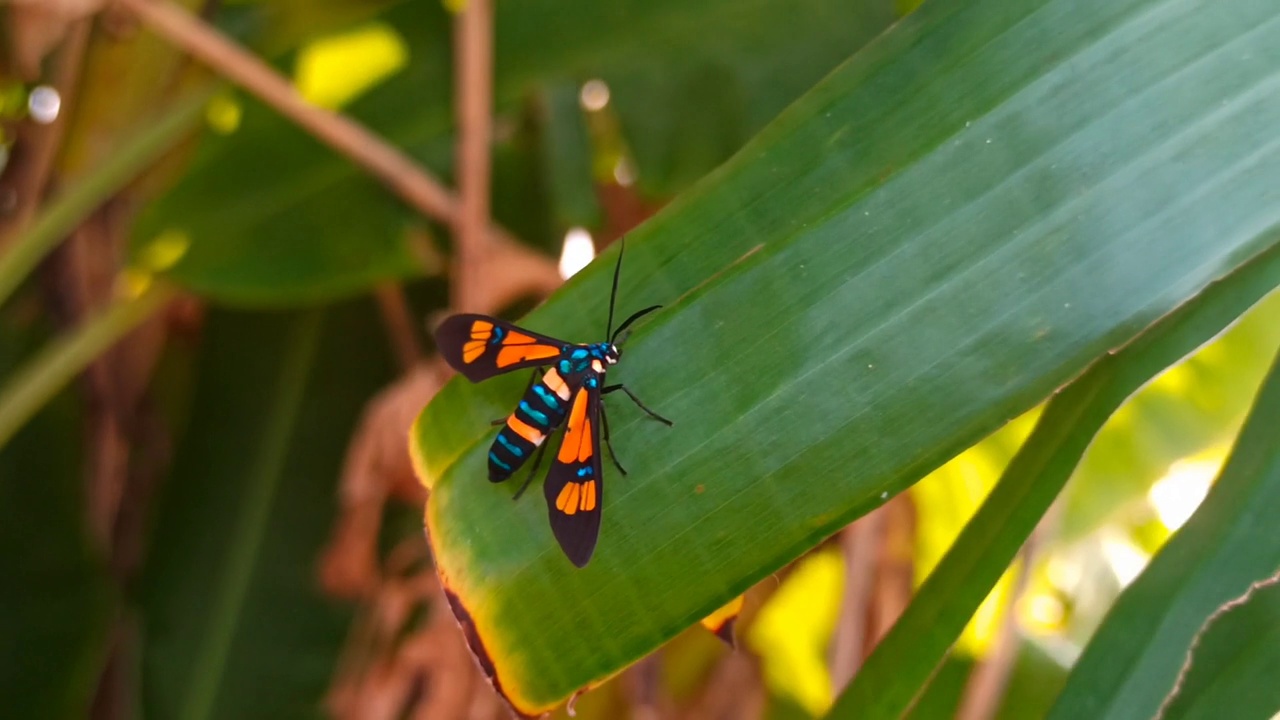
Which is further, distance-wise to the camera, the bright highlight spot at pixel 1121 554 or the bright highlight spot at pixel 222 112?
the bright highlight spot at pixel 1121 554

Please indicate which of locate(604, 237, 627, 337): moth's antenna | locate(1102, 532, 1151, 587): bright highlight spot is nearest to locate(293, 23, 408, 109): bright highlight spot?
locate(604, 237, 627, 337): moth's antenna

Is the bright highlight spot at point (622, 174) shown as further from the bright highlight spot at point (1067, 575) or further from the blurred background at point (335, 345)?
the bright highlight spot at point (1067, 575)

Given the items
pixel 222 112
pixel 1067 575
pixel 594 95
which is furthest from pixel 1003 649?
pixel 222 112

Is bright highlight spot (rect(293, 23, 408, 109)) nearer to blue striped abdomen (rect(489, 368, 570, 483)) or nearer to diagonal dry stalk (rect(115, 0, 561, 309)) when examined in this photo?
diagonal dry stalk (rect(115, 0, 561, 309))

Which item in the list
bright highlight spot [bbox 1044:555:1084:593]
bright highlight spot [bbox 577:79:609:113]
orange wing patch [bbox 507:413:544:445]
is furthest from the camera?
bright highlight spot [bbox 1044:555:1084:593]

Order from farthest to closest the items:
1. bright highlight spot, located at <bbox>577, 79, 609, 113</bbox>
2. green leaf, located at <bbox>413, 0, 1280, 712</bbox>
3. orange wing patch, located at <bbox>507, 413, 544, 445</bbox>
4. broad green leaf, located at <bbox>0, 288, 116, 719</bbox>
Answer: broad green leaf, located at <bbox>0, 288, 116, 719</bbox>
bright highlight spot, located at <bbox>577, 79, 609, 113</bbox>
orange wing patch, located at <bbox>507, 413, 544, 445</bbox>
green leaf, located at <bbox>413, 0, 1280, 712</bbox>

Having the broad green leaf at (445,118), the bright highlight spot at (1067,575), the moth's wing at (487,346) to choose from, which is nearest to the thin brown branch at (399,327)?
the broad green leaf at (445,118)
